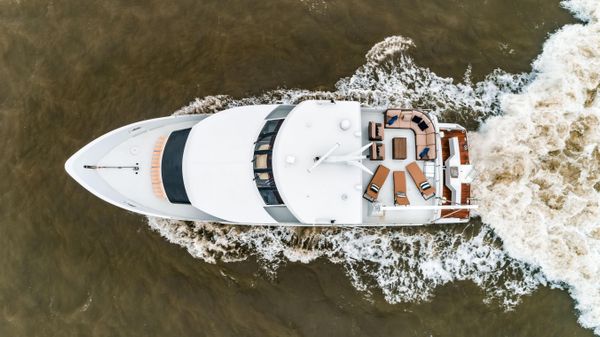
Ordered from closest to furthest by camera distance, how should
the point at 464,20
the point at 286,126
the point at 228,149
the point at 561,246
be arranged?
the point at 286,126 < the point at 228,149 < the point at 561,246 < the point at 464,20

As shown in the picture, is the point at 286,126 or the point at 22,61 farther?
the point at 22,61

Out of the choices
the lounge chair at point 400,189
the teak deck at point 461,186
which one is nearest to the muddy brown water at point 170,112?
the teak deck at point 461,186

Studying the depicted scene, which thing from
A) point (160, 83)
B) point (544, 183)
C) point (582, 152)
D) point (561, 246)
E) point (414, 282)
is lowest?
point (414, 282)

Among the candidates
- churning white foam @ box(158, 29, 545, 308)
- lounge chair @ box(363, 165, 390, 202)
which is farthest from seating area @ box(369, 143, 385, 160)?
churning white foam @ box(158, 29, 545, 308)

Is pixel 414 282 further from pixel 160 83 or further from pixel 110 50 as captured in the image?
pixel 110 50

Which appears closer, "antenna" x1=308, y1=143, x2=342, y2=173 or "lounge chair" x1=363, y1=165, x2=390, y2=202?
"antenna" x1=308, y1=143, x2=342, y2=173

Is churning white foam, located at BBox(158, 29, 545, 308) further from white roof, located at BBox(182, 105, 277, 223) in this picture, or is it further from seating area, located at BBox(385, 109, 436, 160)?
seating area, located at BBox(385, 109, 436, 160)

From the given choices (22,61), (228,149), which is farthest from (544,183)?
(22,61)
